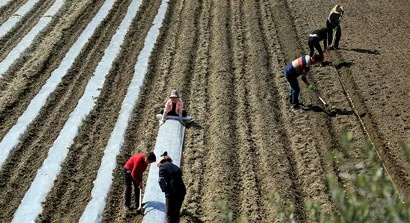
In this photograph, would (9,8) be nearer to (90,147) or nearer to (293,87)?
(90,147)

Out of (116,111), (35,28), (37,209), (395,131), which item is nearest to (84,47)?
(35,28)

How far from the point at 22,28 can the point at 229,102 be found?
9.78 metres

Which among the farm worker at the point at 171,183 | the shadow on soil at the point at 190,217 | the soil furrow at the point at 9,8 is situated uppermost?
the farm worker at the point at 171,183

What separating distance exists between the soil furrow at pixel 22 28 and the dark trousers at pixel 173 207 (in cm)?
1067

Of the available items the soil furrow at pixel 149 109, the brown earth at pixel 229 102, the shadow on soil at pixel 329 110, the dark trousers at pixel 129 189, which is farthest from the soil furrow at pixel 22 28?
the shadow on soil at pixel 329 110

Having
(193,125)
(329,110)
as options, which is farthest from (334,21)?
(193,125)

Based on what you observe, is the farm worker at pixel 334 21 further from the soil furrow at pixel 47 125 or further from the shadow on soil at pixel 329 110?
the soil furrow at pixel 47 125

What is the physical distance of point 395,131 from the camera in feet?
44.0

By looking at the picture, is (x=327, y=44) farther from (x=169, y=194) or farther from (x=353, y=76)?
(x=169, y=194)

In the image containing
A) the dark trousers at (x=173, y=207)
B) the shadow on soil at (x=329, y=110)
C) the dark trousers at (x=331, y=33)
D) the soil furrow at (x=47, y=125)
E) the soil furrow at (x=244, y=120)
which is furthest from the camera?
the dark trousers at (x=331, y=33)

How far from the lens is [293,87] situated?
47.5 feet

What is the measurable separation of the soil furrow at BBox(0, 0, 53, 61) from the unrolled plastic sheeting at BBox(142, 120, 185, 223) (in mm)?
7392

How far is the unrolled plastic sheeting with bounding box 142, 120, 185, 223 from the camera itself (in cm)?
1068

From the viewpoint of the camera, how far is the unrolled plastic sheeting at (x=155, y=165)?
420 inches
